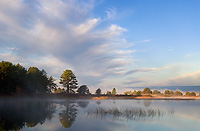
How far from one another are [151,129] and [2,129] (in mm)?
16159

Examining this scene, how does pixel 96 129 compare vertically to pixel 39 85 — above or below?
below

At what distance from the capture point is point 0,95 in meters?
65.1

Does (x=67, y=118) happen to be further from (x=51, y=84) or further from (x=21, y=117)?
(x=51, y=84)

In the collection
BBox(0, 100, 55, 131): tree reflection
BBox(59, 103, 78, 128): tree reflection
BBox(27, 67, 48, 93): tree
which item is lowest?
BBox(59, 103, 78, 128): tree reflection

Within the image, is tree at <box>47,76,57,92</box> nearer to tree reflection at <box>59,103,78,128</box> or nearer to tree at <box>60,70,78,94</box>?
tree at <box>60,70,78,94</box>

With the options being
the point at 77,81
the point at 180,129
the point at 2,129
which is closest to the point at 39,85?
the point at 77,81

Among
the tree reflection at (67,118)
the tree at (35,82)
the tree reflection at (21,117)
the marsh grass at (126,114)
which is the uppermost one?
the tree at (35,82)

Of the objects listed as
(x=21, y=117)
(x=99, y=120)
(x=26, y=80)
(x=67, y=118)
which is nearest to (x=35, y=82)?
(x=26, y=80)

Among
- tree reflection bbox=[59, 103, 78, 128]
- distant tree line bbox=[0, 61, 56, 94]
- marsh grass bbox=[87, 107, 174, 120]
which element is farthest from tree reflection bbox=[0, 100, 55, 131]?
distant tree line bbox=[0, 61, 56, 94]

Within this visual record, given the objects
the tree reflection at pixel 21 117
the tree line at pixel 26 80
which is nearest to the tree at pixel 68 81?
the tree line at pixel 26 80

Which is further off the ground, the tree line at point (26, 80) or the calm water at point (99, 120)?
the tree line at point (26, 80)

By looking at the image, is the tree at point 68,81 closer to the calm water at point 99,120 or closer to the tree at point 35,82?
the tree at point 35,82

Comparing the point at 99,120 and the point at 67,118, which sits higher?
the point at 67,118

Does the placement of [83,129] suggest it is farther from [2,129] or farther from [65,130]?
[2,129]
